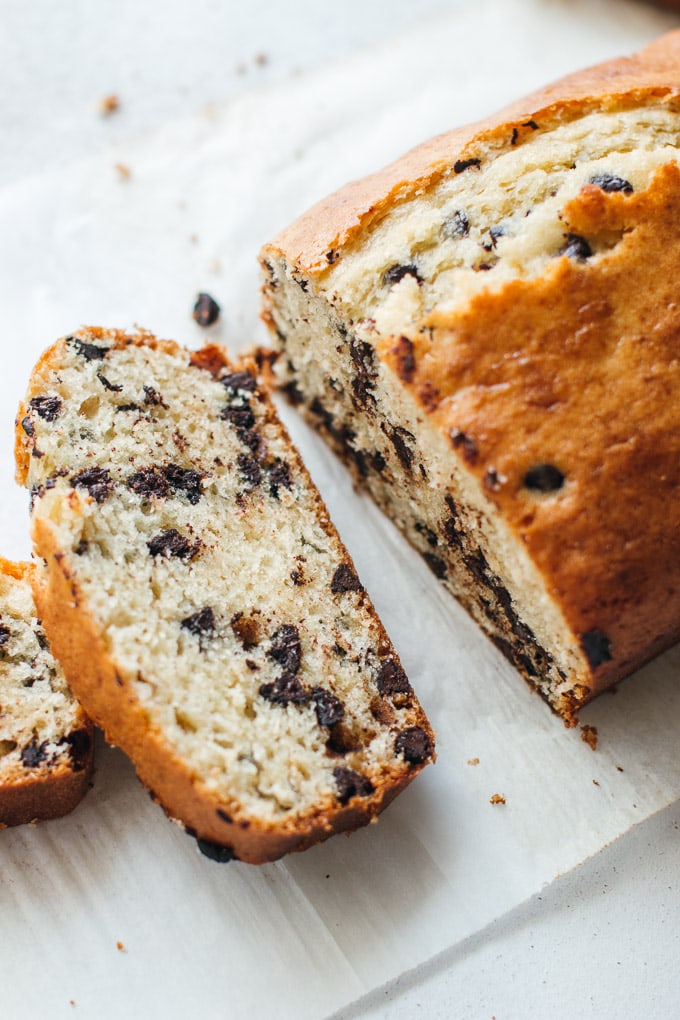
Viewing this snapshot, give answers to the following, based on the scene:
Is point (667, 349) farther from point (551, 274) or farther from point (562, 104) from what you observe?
point (562, 104)

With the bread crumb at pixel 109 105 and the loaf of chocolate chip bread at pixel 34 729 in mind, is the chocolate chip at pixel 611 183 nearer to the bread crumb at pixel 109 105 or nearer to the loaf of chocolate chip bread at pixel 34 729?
the loaf of chocolate chip bread at pixel 34 729

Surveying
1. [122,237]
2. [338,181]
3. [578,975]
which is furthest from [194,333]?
[578,975]

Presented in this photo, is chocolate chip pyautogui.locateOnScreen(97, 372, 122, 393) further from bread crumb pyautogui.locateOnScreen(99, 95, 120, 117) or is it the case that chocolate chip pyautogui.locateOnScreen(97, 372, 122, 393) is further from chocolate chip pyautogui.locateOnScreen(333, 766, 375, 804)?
bread crumb pyautogui.locateOnScreen(99, 95, 120, 117)

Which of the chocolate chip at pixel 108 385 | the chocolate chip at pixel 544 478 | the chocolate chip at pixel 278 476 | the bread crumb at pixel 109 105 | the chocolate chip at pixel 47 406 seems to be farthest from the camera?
the bread crumb at pixel 109 105

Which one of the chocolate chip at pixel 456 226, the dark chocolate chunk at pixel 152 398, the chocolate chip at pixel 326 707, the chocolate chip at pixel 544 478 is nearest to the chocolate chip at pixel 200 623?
the chocolate chip at pixel 326 707

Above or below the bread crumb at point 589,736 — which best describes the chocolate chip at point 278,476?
above

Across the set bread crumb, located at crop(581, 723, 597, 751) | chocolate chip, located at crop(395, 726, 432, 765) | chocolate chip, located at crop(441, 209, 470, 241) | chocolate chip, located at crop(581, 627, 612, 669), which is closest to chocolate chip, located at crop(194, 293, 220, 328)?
chocolate chip, located at crop(441, 209, 470, 241)
